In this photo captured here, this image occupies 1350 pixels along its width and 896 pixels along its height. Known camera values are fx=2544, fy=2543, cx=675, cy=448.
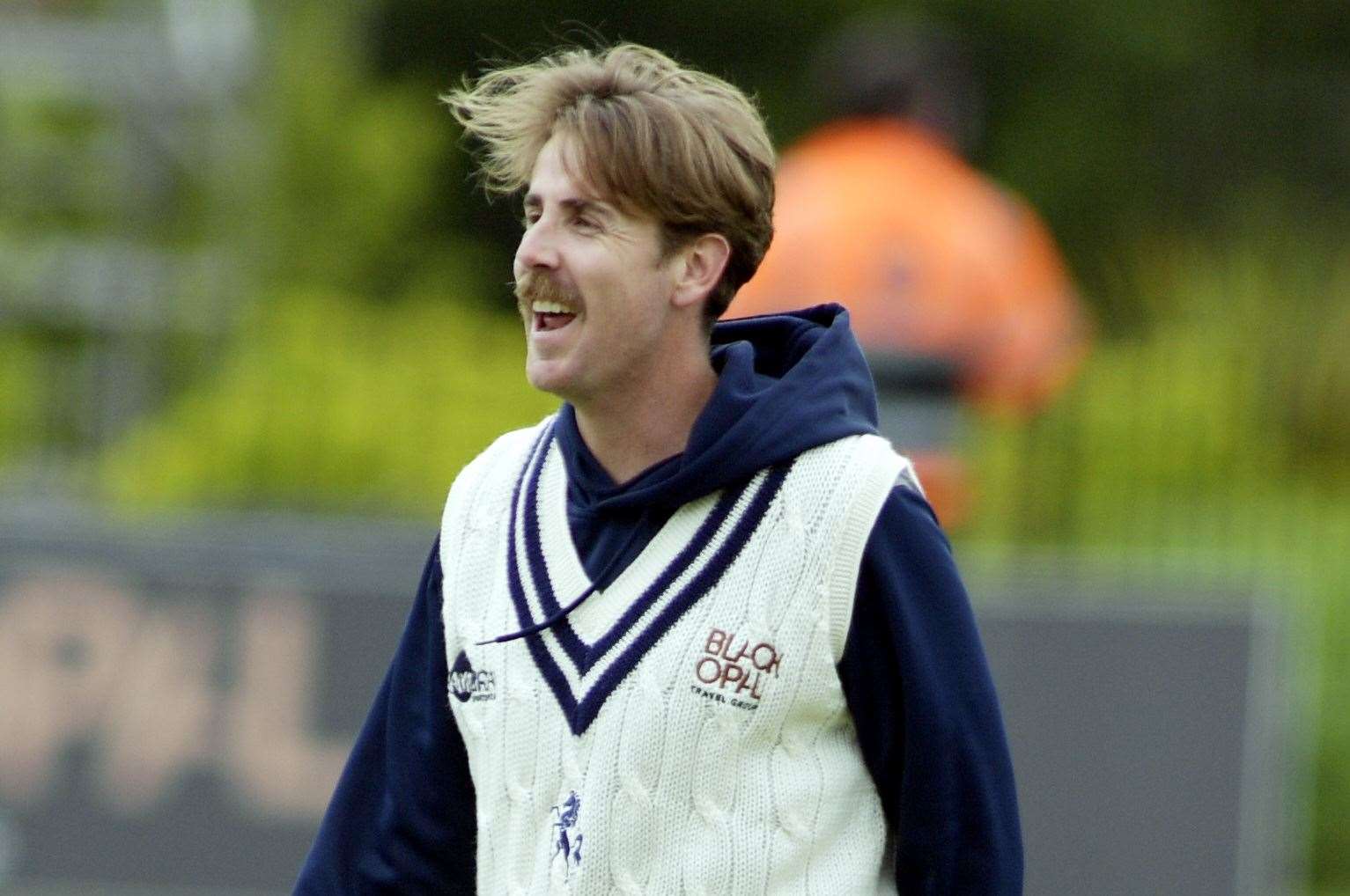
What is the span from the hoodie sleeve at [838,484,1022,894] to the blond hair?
0.41m

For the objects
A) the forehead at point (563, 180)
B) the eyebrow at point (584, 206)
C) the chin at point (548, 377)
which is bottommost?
the chin at point (548, 377)

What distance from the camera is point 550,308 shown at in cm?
311

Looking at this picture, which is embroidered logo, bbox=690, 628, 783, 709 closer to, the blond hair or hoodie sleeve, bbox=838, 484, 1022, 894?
hoodie sleeve, bbox=838, 484, 1022, 894

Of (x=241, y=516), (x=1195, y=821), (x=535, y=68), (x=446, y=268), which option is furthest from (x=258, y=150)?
(x=535, y=68)

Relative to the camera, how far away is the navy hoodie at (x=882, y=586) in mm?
3018

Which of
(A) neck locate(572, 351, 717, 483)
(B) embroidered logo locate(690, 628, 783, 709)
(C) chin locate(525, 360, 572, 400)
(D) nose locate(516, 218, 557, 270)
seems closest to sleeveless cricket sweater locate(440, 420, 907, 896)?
(B) embroidered logo locate(690, 628, 783, 709)

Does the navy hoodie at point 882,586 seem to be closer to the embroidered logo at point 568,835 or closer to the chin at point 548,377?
the chin at point 548,377

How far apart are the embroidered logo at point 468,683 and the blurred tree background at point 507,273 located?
3.93 feet

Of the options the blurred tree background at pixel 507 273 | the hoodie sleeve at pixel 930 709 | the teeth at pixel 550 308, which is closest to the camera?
the hoodie sleeve at pixel 930 709

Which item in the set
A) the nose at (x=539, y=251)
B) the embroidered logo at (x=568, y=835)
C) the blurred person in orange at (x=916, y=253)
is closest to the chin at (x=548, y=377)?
the nose at (x=539, y=251)

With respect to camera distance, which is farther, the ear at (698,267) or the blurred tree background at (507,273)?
the blurred tree background at (507,273)

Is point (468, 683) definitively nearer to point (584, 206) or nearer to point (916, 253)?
point (584, 206)

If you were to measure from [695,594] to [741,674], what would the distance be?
12cm

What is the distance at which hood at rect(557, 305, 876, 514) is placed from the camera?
3080 millimetres
